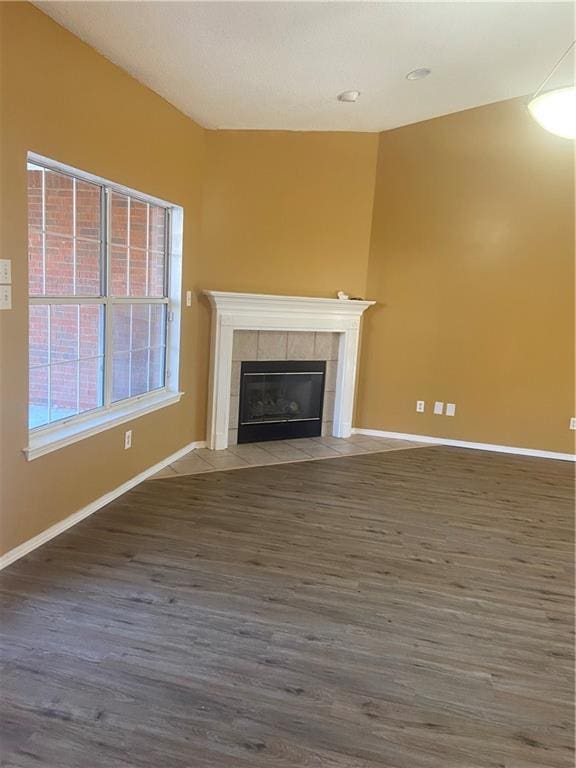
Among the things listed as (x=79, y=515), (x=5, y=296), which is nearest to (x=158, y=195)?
(x=5, y=296)

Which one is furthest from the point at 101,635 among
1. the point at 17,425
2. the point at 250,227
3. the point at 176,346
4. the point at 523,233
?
the point at 523,233

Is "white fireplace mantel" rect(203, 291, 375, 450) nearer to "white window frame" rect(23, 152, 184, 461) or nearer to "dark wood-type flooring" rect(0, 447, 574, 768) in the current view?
"white window frame" rect(23, 152, 184, 461)

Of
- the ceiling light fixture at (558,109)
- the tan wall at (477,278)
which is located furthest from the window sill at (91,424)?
the ceiling light fixture at (558,109)

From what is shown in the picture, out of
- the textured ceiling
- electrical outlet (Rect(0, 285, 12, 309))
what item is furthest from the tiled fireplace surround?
electrical outlet (Rect(0, 285, 12, 309))

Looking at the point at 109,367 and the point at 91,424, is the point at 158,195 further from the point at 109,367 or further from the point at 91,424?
the point at 91,424

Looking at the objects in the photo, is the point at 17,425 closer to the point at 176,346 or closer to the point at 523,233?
the point at 176,346

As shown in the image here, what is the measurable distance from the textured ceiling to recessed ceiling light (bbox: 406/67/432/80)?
47 mm

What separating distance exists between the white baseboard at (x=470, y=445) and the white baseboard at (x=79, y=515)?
2.04 metres

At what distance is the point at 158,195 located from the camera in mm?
3625

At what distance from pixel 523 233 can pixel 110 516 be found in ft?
13.5

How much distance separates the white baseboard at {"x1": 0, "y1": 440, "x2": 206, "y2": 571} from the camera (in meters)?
2.60

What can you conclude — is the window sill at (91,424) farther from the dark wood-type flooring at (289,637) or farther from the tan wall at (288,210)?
the tan wall at (288,210)

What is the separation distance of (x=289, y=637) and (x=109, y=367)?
2009 mm

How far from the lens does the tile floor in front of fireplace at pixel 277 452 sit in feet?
13.8
